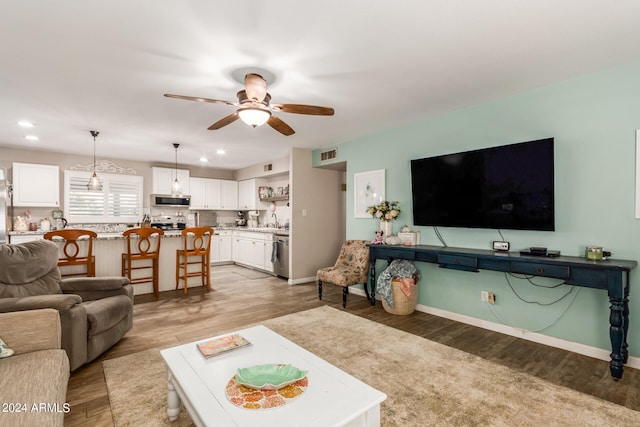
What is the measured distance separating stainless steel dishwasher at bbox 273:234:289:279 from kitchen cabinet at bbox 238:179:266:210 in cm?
182

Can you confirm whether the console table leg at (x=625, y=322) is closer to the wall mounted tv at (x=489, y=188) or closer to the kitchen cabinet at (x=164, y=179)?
the wall mounted tv at (x=489, y=188)

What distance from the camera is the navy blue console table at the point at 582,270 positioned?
7.77ft

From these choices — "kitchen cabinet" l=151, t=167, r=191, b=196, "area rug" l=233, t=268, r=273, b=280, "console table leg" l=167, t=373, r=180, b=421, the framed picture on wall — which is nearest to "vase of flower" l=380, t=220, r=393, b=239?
the framed picture on wall

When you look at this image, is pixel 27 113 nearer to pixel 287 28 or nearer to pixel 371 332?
pixel 287 28

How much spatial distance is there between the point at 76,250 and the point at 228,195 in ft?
14.3

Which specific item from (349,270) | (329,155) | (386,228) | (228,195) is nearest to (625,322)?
(386,228)

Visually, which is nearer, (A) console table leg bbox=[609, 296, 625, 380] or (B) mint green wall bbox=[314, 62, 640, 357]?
(A) console table leg bbox=[609, 296, 625, 380]

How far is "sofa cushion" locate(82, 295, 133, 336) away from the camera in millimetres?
2631

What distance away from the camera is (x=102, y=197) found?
6.62m

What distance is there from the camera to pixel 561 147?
298 cm

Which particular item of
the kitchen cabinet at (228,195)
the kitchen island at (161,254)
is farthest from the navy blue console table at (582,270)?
the kitchen cabinet at (228,195)

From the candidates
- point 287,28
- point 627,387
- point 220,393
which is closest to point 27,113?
point 287,28

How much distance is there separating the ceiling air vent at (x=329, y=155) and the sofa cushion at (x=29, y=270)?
13.1 ft

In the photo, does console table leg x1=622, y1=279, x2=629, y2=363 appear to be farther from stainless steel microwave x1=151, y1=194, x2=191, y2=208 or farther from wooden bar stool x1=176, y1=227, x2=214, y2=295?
stainless steel microwave x1=151, y1=194, x2=191, y2=208
